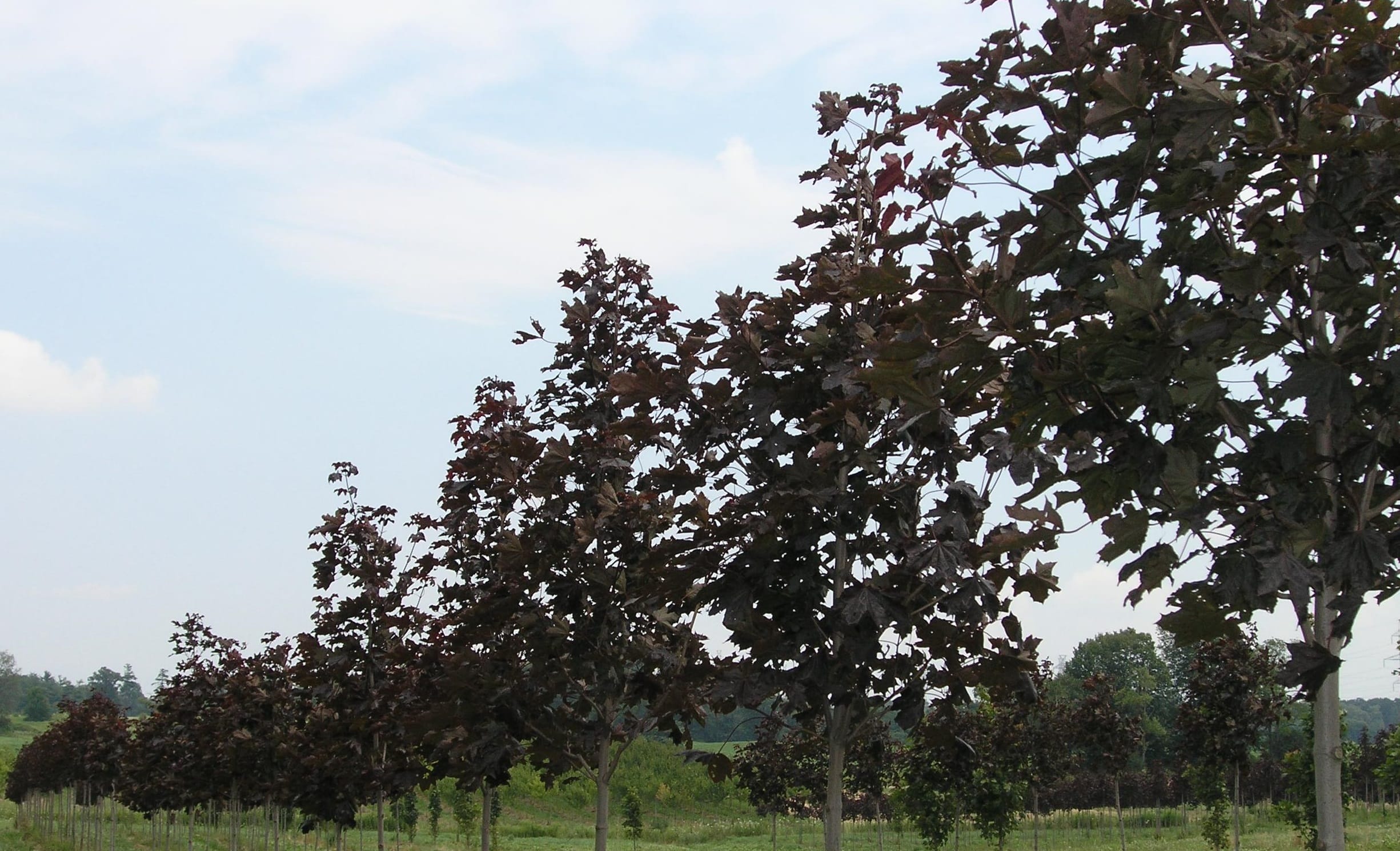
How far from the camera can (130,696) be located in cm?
16350

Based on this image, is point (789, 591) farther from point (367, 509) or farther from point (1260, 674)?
point (1260, 674)

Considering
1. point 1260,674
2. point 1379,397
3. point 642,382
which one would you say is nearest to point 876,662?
point 642,382

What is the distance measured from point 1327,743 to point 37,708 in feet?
582

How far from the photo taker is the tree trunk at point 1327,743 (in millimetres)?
3729

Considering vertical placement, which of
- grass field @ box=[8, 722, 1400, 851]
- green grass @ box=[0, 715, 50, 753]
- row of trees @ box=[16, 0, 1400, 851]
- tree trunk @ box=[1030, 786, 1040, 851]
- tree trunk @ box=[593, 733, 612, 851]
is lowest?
green grass @ box=[0, 715, 50, 753]

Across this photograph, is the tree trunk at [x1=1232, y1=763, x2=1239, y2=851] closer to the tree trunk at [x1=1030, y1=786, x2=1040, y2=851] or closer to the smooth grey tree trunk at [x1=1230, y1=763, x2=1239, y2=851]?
the smooth grey tree trunk at [x1=1230, y1=763, x2=1239, y2=851]

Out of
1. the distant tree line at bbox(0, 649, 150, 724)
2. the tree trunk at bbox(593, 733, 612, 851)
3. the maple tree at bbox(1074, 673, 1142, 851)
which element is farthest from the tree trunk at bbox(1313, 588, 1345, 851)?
the distant tree line at bbox(0, 649, 150, 724)

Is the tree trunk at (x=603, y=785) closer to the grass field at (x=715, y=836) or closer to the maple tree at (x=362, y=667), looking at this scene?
the maple tree at (x=362, y=667)

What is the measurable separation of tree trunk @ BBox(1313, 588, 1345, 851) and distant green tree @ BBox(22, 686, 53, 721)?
171 m

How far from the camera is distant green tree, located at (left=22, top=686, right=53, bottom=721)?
150m

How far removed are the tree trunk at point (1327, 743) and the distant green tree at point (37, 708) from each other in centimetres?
17060

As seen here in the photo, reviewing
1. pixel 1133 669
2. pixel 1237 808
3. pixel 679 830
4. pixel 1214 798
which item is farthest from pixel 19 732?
pixel 1237 808

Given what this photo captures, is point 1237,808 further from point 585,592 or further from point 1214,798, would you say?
point 585,592

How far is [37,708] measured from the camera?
150 meters
